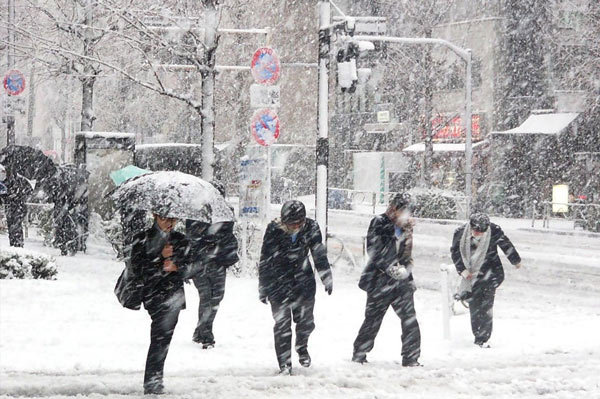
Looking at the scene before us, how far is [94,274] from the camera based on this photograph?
15.8m

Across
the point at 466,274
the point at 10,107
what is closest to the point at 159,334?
the point at 466,274

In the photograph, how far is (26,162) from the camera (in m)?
17.6

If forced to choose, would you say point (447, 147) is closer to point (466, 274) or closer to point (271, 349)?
point (466, 274)

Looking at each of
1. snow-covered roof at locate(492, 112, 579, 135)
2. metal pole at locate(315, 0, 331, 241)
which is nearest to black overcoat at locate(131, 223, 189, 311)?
metal pole at locate(315, 0, 331, 241)

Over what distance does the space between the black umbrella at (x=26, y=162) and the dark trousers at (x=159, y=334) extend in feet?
34.8

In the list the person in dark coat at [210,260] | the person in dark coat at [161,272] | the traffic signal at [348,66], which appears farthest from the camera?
the traffic signal at [348,66]

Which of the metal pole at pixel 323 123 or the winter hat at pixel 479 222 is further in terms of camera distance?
the metal pole at pixel 323 123

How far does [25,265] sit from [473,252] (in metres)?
6.80

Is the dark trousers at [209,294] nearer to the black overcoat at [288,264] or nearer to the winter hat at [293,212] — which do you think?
the black overcoat at [288,264]

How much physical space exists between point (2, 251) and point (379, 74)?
38470 millimetres

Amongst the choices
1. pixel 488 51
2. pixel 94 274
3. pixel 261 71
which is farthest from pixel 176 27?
pixel 488 51

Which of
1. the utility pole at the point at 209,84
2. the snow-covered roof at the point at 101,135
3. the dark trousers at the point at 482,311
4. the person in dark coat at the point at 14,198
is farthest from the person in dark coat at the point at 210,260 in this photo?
the snow-covered roof at the point at 101,135

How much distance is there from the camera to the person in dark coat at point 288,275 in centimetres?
849

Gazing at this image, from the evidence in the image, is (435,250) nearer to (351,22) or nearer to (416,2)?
(351,22)
